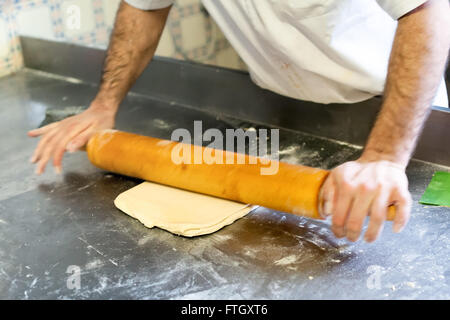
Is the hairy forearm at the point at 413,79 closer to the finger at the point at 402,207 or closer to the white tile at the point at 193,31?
the finger at the point at 402,207

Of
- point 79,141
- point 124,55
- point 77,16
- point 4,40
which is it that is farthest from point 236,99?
point 4,40

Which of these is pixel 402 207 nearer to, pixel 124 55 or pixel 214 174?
pixel 214 174

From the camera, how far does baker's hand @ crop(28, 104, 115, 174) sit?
1.43 metres

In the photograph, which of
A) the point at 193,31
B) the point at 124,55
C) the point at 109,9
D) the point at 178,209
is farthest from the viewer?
the point at 193,31

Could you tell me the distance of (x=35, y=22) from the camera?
2359 mm

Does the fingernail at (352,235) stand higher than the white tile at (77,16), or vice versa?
the white tile at (77,16)

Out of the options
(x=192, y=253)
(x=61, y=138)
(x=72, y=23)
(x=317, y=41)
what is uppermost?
(x=317, y=41)

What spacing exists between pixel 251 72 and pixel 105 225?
71 centimetres

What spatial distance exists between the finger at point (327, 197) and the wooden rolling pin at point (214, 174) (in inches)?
0.4

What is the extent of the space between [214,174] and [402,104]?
45 centimetres

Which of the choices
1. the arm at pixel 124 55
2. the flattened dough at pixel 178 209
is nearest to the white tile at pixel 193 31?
the arm at pixel 124 55

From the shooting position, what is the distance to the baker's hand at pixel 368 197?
1.00m
